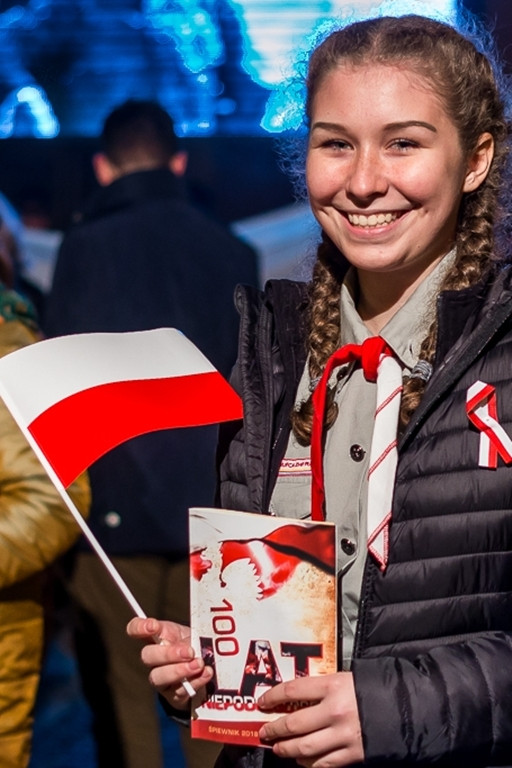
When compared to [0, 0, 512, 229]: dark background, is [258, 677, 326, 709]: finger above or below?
below

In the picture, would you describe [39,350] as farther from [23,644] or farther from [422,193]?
[23,644]

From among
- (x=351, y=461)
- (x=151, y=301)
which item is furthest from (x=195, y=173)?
(x=351, y=461)

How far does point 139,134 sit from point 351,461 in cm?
233

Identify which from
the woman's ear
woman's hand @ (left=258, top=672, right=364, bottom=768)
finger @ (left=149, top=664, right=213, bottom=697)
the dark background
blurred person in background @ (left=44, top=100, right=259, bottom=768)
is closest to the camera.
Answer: woman's hand @ (left=258, top=672, right=364, bottom=768)

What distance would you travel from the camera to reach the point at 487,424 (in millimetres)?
1622

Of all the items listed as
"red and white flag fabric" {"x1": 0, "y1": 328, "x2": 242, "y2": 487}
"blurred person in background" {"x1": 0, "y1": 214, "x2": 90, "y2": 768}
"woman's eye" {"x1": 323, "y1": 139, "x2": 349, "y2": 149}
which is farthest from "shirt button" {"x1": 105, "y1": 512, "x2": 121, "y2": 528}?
"woman's eye" {"x1": 323, "y1": 139, "x2": 349, "y2": 149}

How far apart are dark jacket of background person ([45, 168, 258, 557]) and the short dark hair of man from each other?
61 millimetres

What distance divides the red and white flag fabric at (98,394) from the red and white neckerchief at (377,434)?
183 mm

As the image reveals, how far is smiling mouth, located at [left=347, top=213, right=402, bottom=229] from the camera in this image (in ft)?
5.66

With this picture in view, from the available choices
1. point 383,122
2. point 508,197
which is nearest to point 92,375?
point 383,122

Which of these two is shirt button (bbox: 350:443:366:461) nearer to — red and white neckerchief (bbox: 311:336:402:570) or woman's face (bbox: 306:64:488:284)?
red and white neckerchief (bbox: 311:336:402:570)

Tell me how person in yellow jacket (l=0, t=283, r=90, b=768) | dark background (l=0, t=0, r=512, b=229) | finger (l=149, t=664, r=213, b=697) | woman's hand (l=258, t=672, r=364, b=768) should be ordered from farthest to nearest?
dark background (l=0, t=0, r=512, b=229) < person in yellow jacket (l=0, t=283, r=90, b=768) < finger (l=149, t=664, r=213, b=697) < woman's hand (l=258, t=672, r=364, b=768)

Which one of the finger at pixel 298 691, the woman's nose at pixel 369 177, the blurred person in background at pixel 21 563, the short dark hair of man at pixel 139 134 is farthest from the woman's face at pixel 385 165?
the short dark hair of man at pixel 139 134

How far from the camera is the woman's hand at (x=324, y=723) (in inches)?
61.2
